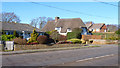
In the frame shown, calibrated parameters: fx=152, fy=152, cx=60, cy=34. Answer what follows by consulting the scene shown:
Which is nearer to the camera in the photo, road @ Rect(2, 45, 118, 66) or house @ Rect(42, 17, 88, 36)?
road @ Rect(2, 45, 118, 66)

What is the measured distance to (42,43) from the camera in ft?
78.5

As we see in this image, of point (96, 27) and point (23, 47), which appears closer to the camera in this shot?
point (23, 47)

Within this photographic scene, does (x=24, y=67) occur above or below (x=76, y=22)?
below

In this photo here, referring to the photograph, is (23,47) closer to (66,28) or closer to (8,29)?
(8,29)

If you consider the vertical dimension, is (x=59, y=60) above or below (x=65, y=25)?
below

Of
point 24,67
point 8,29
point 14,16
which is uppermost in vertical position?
point 14,16

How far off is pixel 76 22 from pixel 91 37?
1175 cm

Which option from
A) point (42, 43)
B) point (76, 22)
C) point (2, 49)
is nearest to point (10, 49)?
point (2, 49)

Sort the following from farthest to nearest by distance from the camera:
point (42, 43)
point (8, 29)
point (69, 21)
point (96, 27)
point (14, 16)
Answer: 1. point (96, 27)
2. point (69, 21)
3. point (14, 16)
4. point (8, 29)
5. point (42, 43)

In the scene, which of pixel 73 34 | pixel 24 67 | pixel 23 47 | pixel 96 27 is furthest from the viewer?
pixel 96 27

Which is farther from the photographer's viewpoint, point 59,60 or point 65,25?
point 65,25

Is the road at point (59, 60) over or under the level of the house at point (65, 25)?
under

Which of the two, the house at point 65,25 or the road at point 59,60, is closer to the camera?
the road at point 59,60

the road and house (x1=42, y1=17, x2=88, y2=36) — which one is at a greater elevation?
house (x1=42, y1=17, x2=88, y2=36)
